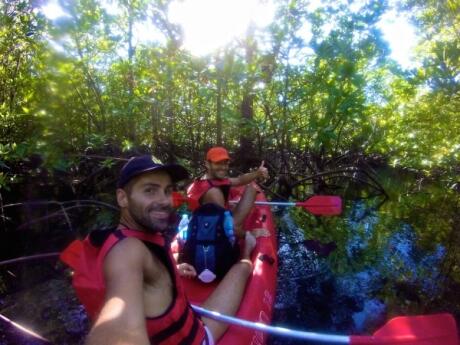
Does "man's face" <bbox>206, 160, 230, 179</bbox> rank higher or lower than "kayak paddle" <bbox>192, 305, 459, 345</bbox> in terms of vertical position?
higher

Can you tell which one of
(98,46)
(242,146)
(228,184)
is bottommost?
(228,184)

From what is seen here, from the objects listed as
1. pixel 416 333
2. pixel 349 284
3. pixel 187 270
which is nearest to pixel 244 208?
pixel 187 270

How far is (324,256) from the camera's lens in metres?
4.55

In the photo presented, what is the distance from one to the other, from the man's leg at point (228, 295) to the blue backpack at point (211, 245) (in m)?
0.14

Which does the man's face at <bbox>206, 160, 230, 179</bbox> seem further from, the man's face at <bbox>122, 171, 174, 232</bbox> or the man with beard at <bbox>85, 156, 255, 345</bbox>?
the man's face at <bbox>122, 171, 174, 232</bbox>

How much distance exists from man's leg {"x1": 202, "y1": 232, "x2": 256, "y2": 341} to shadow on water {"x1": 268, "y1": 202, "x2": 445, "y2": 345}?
2.44ft

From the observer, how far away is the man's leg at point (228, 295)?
80.9 inches

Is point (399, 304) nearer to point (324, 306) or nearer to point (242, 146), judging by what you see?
point (324, 306)

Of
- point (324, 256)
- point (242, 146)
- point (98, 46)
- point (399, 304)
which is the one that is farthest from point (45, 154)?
point (399, 304)

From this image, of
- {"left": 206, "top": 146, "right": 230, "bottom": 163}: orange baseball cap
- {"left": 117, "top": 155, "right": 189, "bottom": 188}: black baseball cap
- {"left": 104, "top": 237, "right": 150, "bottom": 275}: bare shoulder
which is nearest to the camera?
{"left": 104, "top": 237, "right": 150, "bottom": 275}: bare shoulder

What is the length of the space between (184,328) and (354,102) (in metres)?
3.67

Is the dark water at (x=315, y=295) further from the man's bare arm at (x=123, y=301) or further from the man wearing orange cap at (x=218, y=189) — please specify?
the man's bare arm at (x=123, y=301)

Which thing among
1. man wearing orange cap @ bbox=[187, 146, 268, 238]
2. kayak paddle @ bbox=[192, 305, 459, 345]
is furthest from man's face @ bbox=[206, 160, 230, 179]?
kayak paddle @ bbox=[192, 305, 459, 345]

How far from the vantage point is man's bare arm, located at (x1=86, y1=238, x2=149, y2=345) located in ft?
3.67
